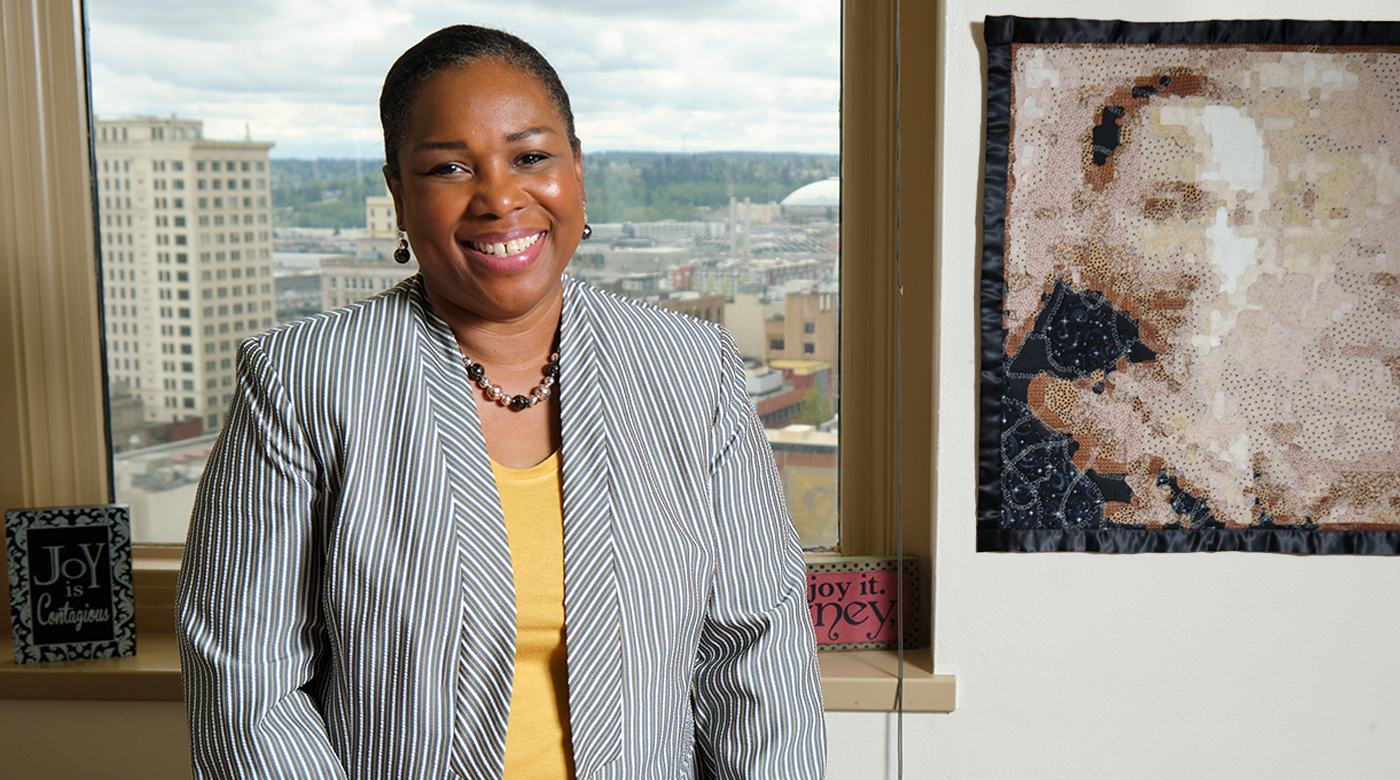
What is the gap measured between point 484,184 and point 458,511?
0.97ft

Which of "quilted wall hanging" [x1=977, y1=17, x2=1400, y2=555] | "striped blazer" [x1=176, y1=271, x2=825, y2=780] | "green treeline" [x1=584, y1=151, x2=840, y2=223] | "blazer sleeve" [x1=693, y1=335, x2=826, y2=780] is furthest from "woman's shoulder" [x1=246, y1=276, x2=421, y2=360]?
"quilted wall hanging" [x1=977, y1=17, x2=1400, y2=555]

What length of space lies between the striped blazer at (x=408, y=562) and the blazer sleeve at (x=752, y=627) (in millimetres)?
31

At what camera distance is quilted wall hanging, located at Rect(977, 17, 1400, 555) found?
157 centimetres

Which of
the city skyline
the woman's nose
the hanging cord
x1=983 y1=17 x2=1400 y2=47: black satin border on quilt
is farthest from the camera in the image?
the city skyline

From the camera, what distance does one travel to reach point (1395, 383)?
1.64 metres

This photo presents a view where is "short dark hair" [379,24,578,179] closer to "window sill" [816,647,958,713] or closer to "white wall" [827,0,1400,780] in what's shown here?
"white wall" [827,0,1400,780]

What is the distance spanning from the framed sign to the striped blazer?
0.81 m

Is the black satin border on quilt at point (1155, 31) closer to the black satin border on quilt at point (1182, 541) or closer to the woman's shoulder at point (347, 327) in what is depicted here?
the black satin border on quilt at point (1182, 541)

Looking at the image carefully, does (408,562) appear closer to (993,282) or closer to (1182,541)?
(993,282)

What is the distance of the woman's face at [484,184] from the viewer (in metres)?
0.94

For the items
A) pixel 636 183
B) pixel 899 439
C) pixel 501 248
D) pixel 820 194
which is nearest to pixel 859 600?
pixel 899 439

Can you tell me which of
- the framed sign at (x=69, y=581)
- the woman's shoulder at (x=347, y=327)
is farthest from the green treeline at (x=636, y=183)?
the woman's shoulder at (x=347, y=327)

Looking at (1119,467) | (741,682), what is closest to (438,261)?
(741,682)

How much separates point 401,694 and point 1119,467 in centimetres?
116
